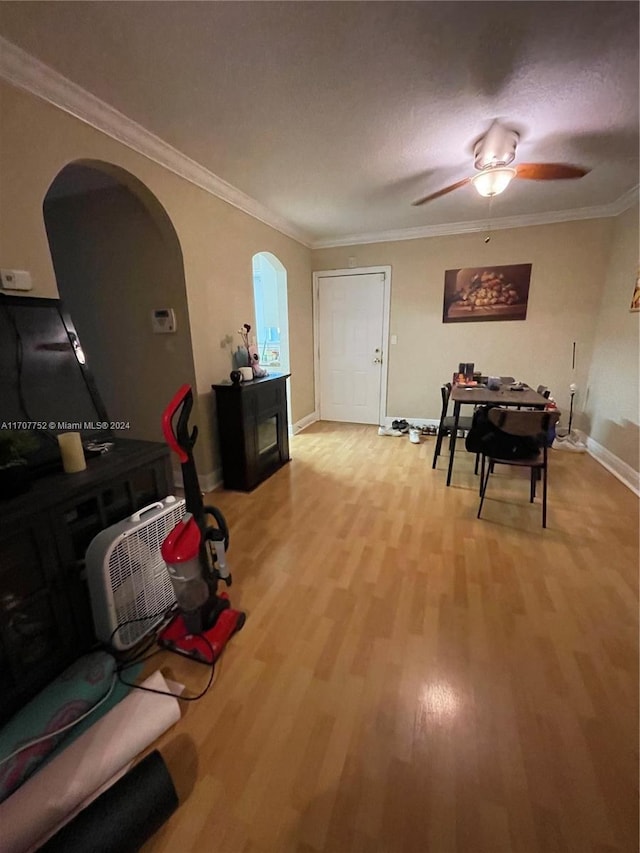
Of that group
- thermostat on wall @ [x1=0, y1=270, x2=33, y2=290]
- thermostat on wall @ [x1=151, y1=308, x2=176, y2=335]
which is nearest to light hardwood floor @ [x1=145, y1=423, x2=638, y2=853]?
thermostat on wall @ [x1=151, y1=308, x2=176, y2=335]

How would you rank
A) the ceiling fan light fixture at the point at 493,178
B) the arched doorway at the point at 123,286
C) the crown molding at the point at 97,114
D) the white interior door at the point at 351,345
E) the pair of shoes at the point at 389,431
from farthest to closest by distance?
the white interior door at the point at 351,345 < the pair of shoes at the point at 389,431 < the arched doorway at the point at 123,286 < the ceiling fan light fixture at the point at 493,178 < the crown molding at the point at 97,114

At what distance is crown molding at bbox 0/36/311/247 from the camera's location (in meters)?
1.51

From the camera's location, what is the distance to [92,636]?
4.73 ft

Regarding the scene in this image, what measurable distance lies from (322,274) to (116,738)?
186 inches

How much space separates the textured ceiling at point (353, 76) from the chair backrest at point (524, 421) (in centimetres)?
169

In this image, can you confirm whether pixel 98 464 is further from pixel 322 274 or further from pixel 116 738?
pixel 322 274

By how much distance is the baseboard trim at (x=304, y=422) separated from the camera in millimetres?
4605

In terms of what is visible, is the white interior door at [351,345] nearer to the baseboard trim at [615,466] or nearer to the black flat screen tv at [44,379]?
the baseboard trim at [615,466]

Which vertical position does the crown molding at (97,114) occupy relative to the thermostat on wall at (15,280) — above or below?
above

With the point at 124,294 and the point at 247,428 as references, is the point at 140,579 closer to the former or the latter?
the point at 247,428

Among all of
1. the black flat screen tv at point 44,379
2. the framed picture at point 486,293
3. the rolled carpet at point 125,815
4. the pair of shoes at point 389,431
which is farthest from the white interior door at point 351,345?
the rolled carpet at point 125,815

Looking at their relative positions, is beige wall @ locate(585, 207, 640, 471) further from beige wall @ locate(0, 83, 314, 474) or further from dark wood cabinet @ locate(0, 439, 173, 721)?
dark wood cabinet @ locate(0, 439, 173, 721)

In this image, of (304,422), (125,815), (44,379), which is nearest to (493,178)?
(44,379)

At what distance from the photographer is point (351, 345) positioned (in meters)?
4.75
